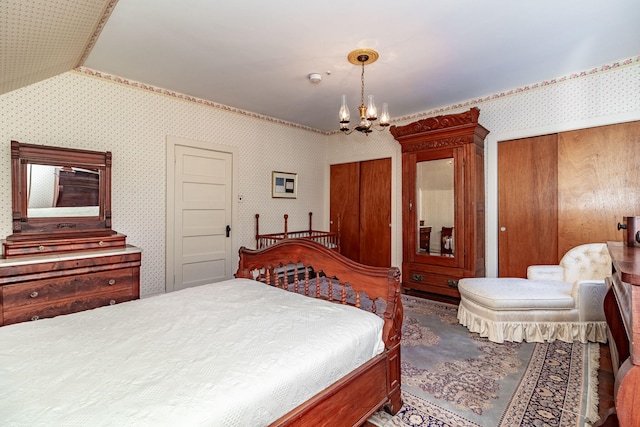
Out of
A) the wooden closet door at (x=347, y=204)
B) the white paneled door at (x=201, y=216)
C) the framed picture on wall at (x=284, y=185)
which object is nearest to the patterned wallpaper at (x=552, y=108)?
the wooden closet door at (x=347, y=204)

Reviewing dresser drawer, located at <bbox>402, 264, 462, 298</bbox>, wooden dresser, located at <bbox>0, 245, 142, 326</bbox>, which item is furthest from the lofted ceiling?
dresser drawer, located at <bbox>402, 264, 462, 298</bbox>

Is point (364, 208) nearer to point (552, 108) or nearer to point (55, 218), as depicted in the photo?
point (552, 108)

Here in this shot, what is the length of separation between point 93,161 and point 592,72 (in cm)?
508

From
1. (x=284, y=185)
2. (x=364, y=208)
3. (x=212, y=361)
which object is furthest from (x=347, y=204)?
(x=212, y=361)

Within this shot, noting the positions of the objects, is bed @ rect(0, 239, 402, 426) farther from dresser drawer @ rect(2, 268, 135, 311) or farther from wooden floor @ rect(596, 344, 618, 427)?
wooden floor @ rect(596, 344, 618, 427)

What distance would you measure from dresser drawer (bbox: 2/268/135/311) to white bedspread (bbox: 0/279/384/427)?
89cm

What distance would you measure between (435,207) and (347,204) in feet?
5.84

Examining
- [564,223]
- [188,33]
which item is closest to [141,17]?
[188,33]

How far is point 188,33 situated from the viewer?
97.0 inches

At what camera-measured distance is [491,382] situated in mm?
2053

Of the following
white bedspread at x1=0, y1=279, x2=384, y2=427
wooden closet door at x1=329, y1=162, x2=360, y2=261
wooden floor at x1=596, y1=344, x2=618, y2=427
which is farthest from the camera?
wooden closet door at x1=329, y1=162, x2=360, y2=261

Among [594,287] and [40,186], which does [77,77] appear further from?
[594,287]

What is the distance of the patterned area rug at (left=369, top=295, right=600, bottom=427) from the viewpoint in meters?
1.71

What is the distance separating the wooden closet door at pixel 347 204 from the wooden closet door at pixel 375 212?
0.31ft
